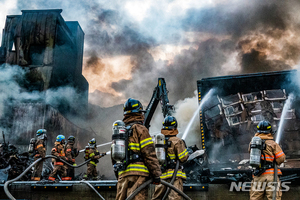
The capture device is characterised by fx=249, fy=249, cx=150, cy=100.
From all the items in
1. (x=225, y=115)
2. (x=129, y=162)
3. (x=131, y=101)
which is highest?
(x=225, y=115)

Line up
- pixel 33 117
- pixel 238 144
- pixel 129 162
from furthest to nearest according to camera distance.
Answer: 1. pixel 33 117
2. pixel 238 144
3. pixel 129 162

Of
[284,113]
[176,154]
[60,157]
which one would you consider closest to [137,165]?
[176,154]

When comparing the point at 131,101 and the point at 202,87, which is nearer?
the point at 131,101

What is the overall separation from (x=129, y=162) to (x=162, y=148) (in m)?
1.10

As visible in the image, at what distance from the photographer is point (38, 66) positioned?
48.5ft

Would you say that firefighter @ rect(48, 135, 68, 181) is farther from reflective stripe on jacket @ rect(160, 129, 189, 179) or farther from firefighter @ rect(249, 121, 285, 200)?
firefighter @ rect(249, 121, 285, 200)

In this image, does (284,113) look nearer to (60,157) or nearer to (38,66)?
(60,157)

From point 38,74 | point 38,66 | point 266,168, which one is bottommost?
point 266,168

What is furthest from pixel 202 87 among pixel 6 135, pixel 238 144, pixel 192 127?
pixel 6 135

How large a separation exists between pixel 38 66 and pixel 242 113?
12.1 m

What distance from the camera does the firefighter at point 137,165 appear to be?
293cm

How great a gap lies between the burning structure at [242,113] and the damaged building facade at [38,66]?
964cm

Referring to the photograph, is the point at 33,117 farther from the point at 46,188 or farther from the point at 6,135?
the point at 46,188

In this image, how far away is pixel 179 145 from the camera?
13.7 feet
